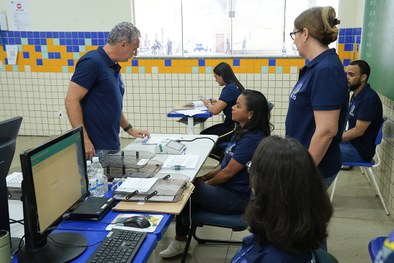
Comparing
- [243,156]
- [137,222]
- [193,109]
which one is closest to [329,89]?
[243,156]

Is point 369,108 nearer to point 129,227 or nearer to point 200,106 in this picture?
point 200,106

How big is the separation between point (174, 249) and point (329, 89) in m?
1.52

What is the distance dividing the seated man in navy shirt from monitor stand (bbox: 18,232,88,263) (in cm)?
264

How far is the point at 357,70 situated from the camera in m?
3.65

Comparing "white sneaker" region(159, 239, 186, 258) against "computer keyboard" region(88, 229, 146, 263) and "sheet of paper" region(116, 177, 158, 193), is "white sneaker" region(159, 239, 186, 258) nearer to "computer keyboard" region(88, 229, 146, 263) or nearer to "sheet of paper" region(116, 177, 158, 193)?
"sheet of paper" region(116, 177, 158, 193)

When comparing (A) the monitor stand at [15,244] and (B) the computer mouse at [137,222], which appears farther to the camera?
(B) the computer mouse at [137,222]

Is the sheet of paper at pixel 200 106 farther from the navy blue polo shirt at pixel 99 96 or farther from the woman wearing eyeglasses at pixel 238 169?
the woman wearing eyeglasses at pixel 238 169

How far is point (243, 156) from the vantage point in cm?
241

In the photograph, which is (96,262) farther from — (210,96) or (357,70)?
(210,96)

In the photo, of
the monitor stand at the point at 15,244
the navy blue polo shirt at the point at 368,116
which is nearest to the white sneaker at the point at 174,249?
the monitor stand at the point at 15,244

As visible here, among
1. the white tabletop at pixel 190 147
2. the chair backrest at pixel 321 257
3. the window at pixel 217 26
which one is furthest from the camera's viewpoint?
the window at pixel 217 26

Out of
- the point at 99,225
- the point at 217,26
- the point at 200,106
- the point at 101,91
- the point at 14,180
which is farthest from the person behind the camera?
the point at 217,26

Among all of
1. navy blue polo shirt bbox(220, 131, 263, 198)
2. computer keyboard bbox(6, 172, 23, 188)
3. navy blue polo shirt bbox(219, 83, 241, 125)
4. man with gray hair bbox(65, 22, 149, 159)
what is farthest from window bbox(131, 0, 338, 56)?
computer keyboard bbox(6, 172, 23, 188)

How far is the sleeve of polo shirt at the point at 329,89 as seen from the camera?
6.24ft
